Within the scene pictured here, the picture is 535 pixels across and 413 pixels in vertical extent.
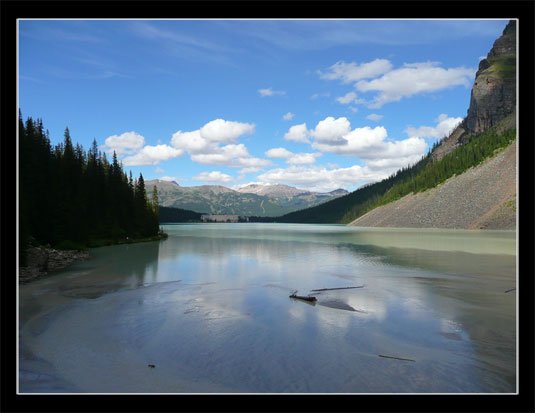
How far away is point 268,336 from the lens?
15.8 meters

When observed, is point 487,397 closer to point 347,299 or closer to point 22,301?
point 347,299

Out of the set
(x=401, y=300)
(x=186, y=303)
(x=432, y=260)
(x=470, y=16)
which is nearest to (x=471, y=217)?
(x=432, y=260)

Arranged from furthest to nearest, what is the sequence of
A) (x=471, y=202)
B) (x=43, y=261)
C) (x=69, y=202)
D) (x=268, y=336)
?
(x=471, y=202)
(x=69, y=202)
(x=43, y=261)
(x=268, y=336)

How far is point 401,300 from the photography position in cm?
2297

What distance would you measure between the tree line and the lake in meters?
15.0

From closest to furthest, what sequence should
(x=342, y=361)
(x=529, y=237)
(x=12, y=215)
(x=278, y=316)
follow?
(x=529, y=237)
(x=12, y=215)
(x=342, y=361)
(x=278, y=316)

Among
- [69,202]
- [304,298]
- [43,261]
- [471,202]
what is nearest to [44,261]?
[43,261]

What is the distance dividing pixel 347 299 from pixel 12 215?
70.8 ft

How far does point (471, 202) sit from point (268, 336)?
162 meters

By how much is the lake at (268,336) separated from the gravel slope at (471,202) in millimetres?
119761

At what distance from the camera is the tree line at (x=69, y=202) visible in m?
50.4

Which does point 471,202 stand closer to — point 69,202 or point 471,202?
point 471,202

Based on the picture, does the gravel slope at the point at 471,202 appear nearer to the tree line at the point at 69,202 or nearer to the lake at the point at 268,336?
the lake at the point at 268,336

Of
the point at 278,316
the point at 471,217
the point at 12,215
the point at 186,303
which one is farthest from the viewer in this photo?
the point at 471,217
